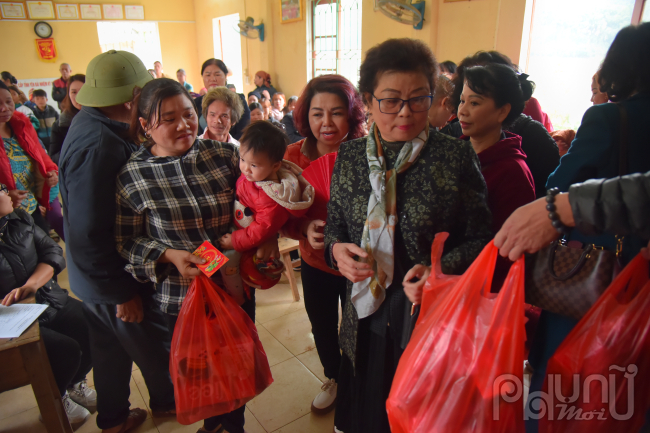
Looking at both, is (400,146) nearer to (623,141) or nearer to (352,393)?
(623,141)

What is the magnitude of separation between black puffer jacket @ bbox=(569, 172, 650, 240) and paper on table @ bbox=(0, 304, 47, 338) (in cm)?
167

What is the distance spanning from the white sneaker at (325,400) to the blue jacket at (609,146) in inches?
54.1

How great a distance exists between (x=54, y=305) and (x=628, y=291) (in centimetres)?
224

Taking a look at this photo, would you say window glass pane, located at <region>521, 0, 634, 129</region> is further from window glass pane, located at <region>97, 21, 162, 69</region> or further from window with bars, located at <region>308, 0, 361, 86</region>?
window glass pane, located at <region>97, 21, 162, 69</region>

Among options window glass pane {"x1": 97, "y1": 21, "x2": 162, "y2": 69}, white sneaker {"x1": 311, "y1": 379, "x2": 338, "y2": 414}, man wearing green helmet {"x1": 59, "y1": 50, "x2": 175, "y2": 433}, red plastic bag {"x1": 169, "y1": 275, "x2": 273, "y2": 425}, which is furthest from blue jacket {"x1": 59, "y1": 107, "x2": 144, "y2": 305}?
window glass pane {"x1": 97, "y1": 21, "x2": 162, "y2": 69}

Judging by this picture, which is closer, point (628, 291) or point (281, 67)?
point (628, 291)

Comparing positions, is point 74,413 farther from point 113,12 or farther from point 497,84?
point 113,12

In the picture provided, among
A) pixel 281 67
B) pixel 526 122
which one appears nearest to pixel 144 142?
pixel 526 122

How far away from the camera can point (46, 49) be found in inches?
372

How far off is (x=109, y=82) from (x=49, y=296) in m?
1.09

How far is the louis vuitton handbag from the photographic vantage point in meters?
0.89

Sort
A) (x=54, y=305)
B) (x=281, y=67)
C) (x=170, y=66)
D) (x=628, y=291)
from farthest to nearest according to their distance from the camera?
(x=170, y=66)
(x=281, y=67)
(x=54, y=305)
(x=628, y=291)

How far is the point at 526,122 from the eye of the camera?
5.56 ft

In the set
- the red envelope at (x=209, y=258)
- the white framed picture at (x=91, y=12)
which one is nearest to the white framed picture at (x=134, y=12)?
the white framed picture at (x=91, y=12)
